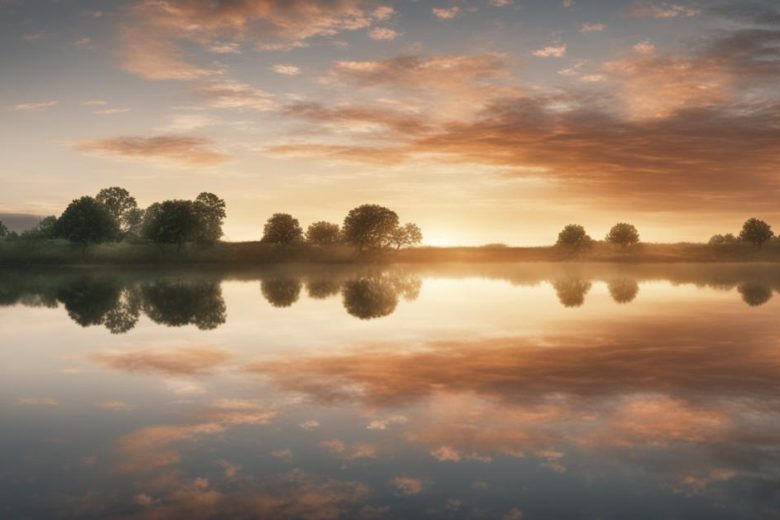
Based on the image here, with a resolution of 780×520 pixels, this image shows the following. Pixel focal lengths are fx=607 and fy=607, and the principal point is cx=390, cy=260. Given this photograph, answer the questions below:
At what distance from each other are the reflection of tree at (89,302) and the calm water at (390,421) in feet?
17.2

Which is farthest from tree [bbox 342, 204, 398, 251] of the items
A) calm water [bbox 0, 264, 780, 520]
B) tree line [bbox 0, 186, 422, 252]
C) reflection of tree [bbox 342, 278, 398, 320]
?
calm water [bbox 0, 264, 780, 520]

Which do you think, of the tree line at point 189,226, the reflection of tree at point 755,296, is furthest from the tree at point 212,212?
the reflection of tree at point 755,296

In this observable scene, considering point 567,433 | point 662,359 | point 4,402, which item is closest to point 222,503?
point 567,433

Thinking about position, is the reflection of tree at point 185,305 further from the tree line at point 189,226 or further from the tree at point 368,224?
the tree at point 368,224

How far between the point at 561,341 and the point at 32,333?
2930 centimetres

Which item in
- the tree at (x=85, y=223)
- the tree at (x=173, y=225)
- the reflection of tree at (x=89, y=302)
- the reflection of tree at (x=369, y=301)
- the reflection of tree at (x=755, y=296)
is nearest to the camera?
the reflection of tree at (x=89, y=302)

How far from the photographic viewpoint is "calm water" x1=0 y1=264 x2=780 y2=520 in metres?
11.7

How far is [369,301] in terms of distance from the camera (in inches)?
2120

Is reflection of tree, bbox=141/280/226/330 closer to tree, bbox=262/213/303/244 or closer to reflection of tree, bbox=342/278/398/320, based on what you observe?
reflection of tree, bbox=342/278/398/320

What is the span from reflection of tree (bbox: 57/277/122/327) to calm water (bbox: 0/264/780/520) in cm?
523

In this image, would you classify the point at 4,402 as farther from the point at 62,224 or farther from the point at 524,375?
the point at 62,224

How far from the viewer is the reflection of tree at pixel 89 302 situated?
137 ft

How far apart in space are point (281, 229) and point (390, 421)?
534ft

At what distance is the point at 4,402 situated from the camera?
19281 millimetres
